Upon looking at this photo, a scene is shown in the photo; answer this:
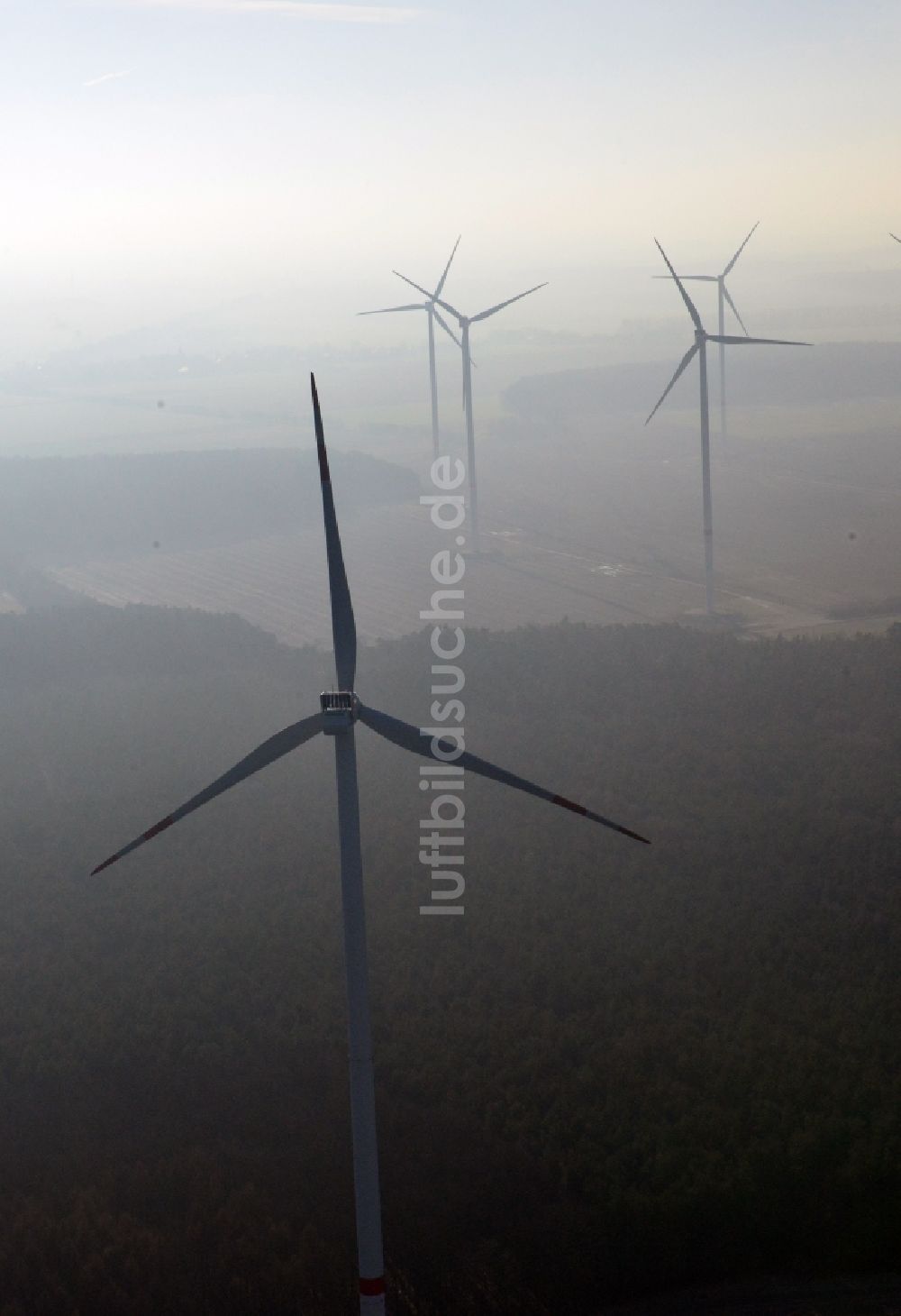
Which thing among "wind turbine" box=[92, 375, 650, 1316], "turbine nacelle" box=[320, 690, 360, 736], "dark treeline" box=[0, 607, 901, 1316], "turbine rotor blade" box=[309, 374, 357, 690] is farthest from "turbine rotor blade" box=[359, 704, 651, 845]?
"dark treeline" box=[0, 607, 901, 1316]

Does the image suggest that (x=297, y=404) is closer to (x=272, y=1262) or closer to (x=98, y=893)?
(x=98, y=893)

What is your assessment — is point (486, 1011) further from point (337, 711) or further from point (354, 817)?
point (337, 711)

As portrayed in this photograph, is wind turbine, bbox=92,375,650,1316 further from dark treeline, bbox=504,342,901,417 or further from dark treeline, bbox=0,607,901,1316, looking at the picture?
dark treeline, bbox=504,342,901,417

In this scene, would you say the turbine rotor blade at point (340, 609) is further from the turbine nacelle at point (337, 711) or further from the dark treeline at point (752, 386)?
the dark treeline at point (752, 386)

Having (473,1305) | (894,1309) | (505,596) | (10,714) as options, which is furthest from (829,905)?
(505,596)

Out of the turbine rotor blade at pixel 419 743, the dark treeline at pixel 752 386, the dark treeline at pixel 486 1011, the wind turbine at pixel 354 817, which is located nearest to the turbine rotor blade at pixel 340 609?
the wind turbine at pixel 354 817

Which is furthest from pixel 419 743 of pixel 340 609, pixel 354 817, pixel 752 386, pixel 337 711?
pixel 752 386
